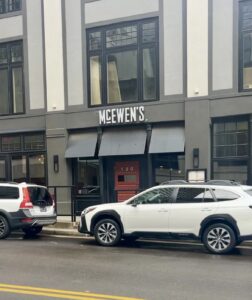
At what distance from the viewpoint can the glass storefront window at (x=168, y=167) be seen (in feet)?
48.8

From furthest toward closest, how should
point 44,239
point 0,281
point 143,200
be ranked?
1. point 44,239
2. point 143,200
3. point 0,281

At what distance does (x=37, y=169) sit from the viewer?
16828mm

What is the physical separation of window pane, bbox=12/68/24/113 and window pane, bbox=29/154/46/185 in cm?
209

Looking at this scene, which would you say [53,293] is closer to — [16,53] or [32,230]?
[32,230]

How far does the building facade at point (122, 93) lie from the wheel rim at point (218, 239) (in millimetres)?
4580

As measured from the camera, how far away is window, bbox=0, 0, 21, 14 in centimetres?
1706

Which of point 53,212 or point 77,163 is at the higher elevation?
point 77,163

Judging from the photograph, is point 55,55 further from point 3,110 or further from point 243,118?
point 243,118

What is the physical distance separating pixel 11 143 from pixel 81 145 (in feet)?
10.9

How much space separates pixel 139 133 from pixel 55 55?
4566 millimetres

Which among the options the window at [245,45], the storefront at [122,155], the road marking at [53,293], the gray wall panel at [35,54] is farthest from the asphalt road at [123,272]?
the gray wall panel at [35,54]

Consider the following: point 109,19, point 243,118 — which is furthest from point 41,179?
point 243,118

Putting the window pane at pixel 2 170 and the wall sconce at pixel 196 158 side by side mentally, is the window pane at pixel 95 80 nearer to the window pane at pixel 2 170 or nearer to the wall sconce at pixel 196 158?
the wall sconce at pixel 196 158

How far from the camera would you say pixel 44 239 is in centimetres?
1166
